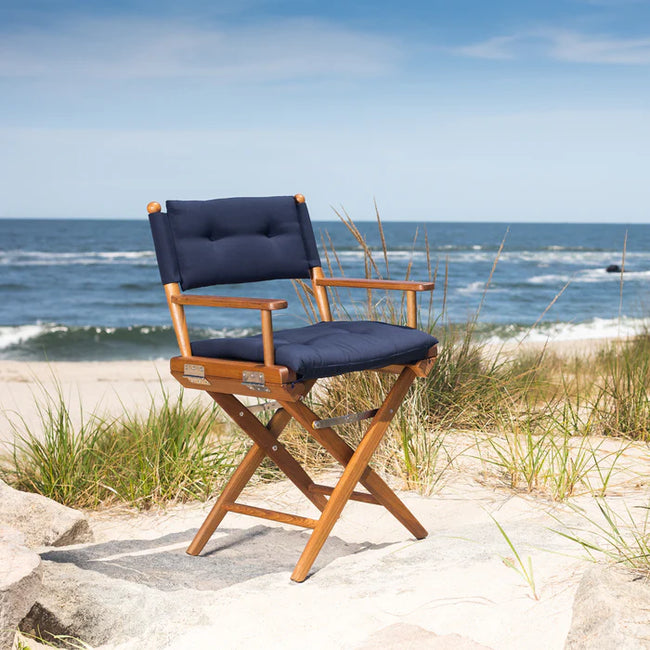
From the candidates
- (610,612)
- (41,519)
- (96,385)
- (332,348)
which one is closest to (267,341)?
(332,348)

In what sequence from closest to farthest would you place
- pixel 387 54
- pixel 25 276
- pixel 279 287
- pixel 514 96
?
pixel 387 54, pixel 514 96, pixel 279 287, pixel 25 276

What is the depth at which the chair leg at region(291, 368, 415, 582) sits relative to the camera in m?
2.29

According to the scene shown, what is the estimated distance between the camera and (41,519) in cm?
266

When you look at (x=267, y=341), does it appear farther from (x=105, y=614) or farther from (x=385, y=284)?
(x=105, y=614)

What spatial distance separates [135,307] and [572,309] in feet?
25.9

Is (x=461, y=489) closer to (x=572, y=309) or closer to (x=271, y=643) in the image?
(x=271, y=643)

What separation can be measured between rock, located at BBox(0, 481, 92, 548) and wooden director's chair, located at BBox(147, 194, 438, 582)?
43cm

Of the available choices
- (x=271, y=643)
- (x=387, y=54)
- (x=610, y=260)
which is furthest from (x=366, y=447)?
(x=610, y=260)

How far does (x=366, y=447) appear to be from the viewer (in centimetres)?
236

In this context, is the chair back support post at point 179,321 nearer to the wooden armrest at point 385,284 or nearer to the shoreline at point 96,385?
the wooden armrest at point 385,284

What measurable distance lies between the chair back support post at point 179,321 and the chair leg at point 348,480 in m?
A: 0.57

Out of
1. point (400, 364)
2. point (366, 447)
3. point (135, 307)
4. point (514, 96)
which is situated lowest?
point (135, 307)

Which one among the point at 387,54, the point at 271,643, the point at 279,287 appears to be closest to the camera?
the point at 271,643

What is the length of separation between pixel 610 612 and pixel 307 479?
1075 millimetres
